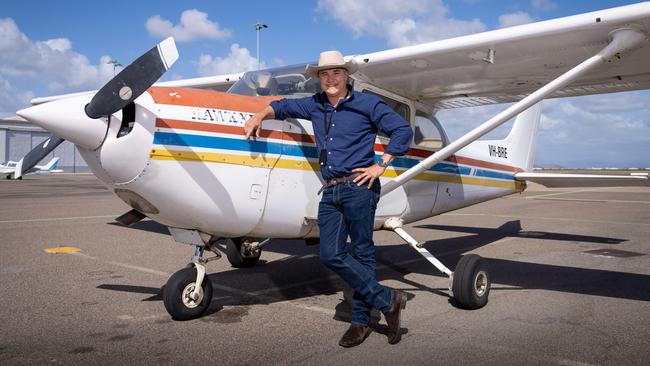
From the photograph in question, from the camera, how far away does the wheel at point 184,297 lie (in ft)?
13.1

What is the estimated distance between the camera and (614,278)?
19.4ft

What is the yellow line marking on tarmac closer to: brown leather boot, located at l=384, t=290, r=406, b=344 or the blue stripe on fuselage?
the blue stripe on fuselage

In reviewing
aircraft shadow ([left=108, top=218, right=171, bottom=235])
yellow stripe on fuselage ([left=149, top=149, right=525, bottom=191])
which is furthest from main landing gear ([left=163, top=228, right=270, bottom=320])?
aircraft shadow ([left=108, top=218, right=171, bottom=235])

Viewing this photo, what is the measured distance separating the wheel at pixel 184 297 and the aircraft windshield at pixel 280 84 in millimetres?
1738

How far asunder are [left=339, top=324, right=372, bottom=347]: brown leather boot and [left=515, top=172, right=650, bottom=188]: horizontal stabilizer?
4.64 meters

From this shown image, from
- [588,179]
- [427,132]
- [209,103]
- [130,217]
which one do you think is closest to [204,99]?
[209,103]

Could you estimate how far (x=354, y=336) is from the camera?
11.7ft

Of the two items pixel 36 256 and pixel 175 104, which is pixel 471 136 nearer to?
pixel 175 104

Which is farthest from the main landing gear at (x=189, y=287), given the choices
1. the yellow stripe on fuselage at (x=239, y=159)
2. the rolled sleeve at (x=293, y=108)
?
the rolled sleeve at (x=293, y=108)

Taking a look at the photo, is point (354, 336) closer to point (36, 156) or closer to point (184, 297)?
point (184, 297)

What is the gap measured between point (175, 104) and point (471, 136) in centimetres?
263

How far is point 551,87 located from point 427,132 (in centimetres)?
174

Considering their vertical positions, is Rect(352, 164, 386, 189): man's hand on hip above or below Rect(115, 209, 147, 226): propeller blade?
above

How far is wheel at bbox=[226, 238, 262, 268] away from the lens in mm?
6371
